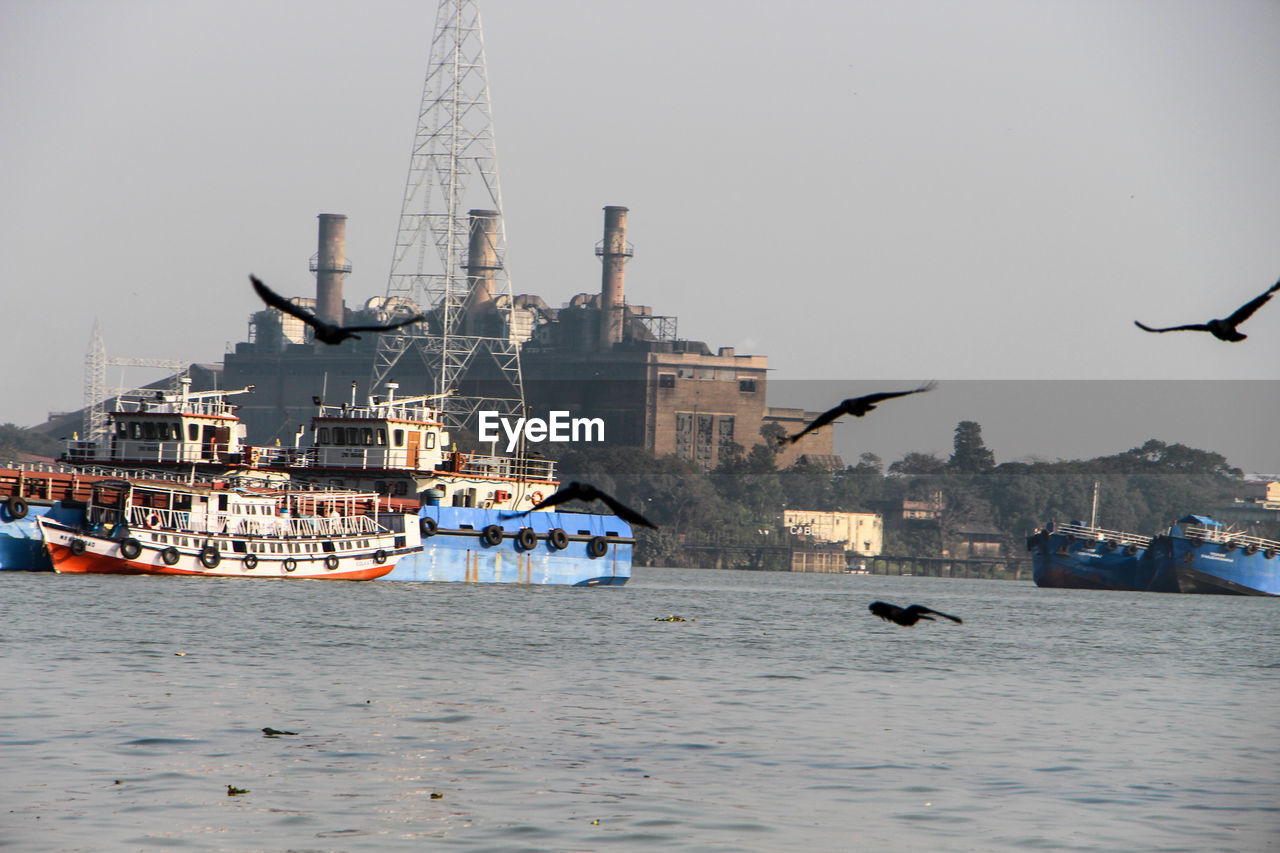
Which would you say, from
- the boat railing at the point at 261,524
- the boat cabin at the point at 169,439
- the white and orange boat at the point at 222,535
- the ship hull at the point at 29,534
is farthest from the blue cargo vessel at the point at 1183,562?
the ship hull at the point at 29,534

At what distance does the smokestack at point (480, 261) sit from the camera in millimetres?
187250

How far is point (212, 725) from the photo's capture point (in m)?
23.6

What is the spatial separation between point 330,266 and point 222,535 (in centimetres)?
14085

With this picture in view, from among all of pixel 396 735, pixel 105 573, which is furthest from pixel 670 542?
pixel 396 735

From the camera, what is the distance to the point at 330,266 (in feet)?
648

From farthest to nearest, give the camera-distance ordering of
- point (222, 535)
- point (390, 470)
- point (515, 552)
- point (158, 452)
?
point (515, 552) → point (390, 470) → point (158, 452) → point (222, 535)

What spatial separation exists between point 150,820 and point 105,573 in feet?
143

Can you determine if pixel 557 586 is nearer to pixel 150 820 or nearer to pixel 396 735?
pixel 396 735

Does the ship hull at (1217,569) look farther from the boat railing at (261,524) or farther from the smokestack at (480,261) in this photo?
the smokestack at (480,261)

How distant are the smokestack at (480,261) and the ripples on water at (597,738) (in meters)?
141

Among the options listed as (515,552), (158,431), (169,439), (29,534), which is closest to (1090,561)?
(515,552)

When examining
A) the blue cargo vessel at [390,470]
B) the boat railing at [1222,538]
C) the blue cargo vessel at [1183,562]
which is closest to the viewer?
the blue cargo vessel at [390,470]

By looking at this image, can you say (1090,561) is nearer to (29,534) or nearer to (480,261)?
(29,534)

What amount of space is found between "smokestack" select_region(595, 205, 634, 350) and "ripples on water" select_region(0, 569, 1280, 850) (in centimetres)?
13588
